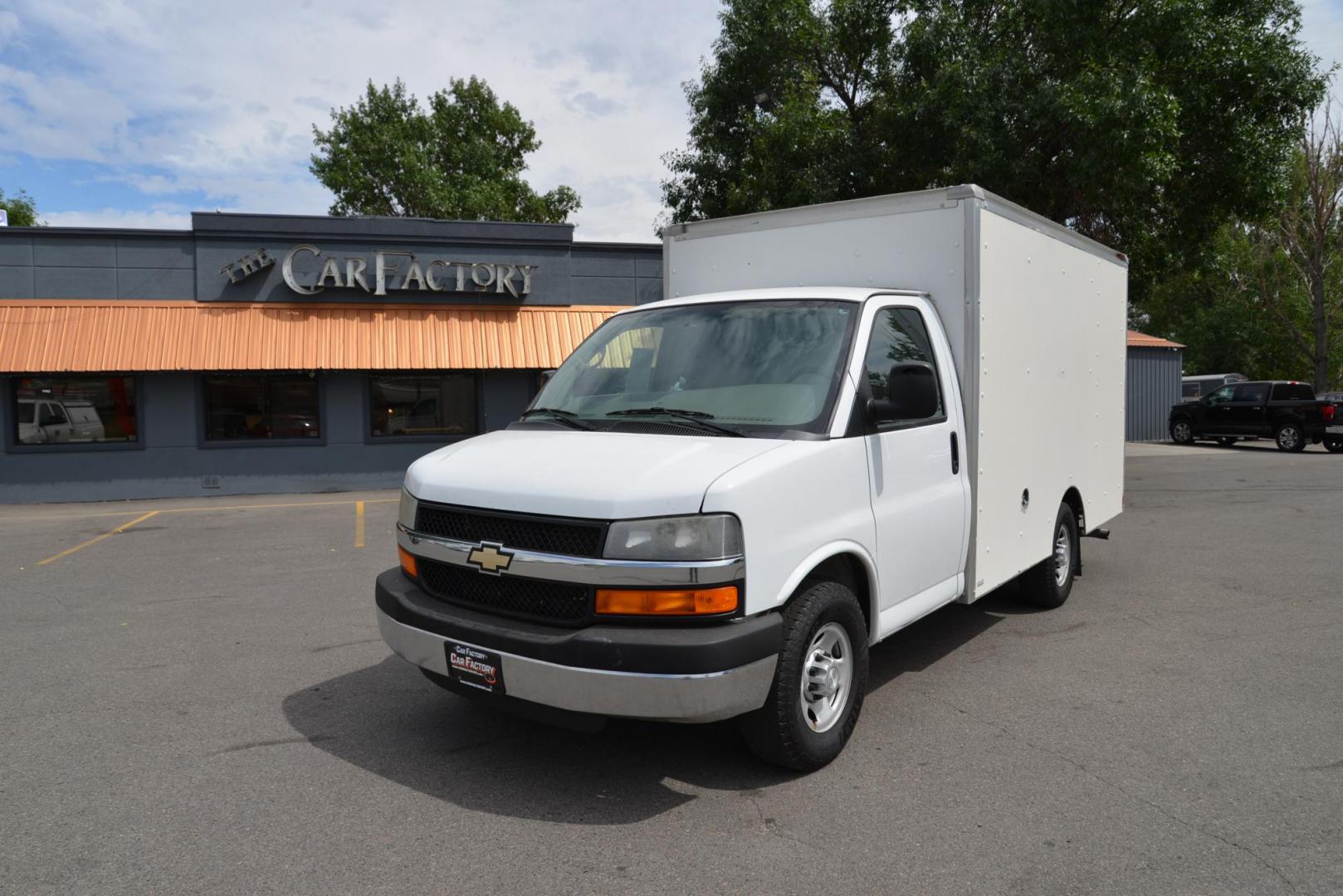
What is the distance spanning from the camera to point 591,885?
3135mm

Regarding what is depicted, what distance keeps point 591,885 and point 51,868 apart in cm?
191

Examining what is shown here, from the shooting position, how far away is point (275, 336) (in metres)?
16.2

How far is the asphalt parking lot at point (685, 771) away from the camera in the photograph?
3.24m

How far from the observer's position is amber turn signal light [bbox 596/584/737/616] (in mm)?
3457

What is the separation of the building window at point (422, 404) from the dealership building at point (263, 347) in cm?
3

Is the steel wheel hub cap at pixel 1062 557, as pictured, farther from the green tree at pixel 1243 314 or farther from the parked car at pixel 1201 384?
the green tree at pixel 1243 314

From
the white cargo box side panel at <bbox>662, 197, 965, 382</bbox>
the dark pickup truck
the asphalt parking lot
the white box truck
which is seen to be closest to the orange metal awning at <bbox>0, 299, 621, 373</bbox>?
the asphalt parking lot

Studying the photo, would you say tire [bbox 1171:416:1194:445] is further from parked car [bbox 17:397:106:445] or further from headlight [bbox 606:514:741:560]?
headlight [bbox 606:514:741:560]

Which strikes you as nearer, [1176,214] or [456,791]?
[456,791]

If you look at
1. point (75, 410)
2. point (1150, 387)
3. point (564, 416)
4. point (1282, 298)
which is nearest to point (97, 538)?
point (75, 410)

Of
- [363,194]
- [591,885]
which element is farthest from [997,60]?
[363,194]

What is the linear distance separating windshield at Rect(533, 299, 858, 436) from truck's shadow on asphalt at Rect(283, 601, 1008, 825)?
1.50m

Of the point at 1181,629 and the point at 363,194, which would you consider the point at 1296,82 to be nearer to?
the point at 1181,629

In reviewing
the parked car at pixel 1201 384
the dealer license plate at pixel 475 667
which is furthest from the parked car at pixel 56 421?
the parked car at pixel 1201 384
